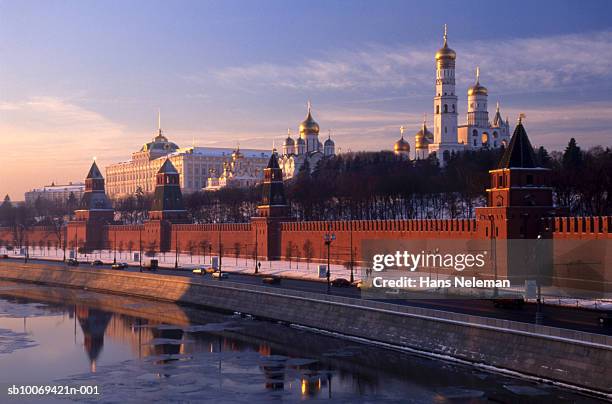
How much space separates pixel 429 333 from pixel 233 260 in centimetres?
3411

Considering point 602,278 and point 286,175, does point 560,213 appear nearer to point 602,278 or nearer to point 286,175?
point 602,278

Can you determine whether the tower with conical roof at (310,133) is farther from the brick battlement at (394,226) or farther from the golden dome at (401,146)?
the brick battlement at (394,226)

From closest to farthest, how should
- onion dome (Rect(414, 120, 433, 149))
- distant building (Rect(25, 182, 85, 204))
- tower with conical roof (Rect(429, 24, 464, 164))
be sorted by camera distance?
1. tower with conical roof (Rect(429, 24, 464, 164))
2. onion dome (Rect(414, 120, 433, 149))
3. distant building (Rect(25, 182, 85, 204))

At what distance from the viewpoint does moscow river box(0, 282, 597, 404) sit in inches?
962

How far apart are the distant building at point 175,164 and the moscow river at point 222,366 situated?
328 feet

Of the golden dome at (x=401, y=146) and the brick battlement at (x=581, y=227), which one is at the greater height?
the golden dome at (x=401, y=146)

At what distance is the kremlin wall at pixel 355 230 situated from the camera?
36281 millimetres

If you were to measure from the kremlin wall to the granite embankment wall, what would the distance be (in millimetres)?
7906

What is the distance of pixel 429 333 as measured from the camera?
28.8 metres

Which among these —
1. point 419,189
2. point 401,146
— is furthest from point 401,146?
point 419,189

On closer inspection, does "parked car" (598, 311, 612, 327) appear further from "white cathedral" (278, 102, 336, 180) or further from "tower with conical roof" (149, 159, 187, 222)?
"white cathedral" (278, 102, 336, 180)

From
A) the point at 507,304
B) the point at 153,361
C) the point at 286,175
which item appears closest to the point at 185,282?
the point at 153,361

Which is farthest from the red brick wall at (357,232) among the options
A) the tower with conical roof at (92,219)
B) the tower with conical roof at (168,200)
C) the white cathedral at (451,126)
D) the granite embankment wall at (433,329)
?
the white cathedral at (451,126)

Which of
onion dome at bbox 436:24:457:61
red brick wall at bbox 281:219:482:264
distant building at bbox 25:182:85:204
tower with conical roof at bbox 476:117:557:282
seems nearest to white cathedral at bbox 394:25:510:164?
onion dome at bbox 436:24:457:61
